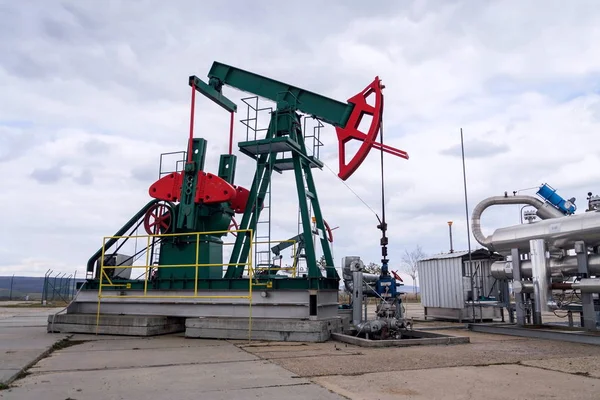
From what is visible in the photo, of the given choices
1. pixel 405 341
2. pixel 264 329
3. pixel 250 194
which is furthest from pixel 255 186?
pixel 405 341

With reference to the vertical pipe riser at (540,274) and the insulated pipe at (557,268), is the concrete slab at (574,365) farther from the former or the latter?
the vertical pipe riser at (540,274)

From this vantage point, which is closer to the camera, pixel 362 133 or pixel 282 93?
pixel 362 133

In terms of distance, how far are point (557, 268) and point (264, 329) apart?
21.9 ft

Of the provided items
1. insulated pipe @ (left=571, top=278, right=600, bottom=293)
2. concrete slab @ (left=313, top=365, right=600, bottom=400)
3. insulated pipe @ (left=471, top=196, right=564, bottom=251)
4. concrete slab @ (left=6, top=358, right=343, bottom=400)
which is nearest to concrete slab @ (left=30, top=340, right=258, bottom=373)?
concrete slab @ (left=6, top=358, right=343, bottom=400)

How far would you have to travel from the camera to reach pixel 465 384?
18.2 feet

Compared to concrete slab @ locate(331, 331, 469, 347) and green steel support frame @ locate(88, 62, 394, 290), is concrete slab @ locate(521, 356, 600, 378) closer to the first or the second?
concrete slab @ locate(331, 331, 469, 347)

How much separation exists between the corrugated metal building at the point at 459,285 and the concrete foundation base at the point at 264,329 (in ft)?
20.3

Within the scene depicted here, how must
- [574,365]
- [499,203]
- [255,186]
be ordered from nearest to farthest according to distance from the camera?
[574,365] < [255,186] < [499,203]

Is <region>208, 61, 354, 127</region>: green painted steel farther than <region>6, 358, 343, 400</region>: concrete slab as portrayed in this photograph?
Yes

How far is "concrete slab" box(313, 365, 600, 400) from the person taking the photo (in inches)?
196

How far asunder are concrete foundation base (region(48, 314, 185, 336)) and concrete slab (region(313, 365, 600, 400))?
21.2 feet

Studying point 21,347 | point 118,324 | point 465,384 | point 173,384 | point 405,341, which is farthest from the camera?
point 118,324

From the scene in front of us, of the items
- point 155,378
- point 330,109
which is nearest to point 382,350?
point 155,378

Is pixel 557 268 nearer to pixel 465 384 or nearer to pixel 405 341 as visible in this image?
pixel 405 341
